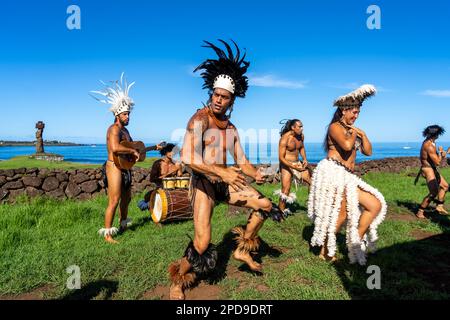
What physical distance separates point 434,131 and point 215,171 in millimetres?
7264

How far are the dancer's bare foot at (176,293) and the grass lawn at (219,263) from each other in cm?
21

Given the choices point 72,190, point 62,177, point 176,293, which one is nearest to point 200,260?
point 176,293

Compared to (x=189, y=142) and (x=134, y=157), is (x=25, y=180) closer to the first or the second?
(x=134, y=157)

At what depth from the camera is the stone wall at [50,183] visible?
10.1 m

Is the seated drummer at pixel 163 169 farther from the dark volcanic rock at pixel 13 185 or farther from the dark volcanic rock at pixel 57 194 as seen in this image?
the dark volcanic rock at pixel 13 185

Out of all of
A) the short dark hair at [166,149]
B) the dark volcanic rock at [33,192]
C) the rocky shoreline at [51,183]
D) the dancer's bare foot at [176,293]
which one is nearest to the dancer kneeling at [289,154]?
the short dark hair at [166,149]

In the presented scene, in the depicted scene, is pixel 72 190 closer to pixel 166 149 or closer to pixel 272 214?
pixel 166 149

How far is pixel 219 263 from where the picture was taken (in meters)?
4.80

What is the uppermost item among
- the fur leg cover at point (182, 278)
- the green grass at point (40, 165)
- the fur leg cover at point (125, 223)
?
the green grass at point (40, 165)

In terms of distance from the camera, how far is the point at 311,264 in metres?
4.68

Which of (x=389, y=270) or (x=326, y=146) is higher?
(x=326, y=146)

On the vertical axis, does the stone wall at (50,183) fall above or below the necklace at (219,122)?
below
